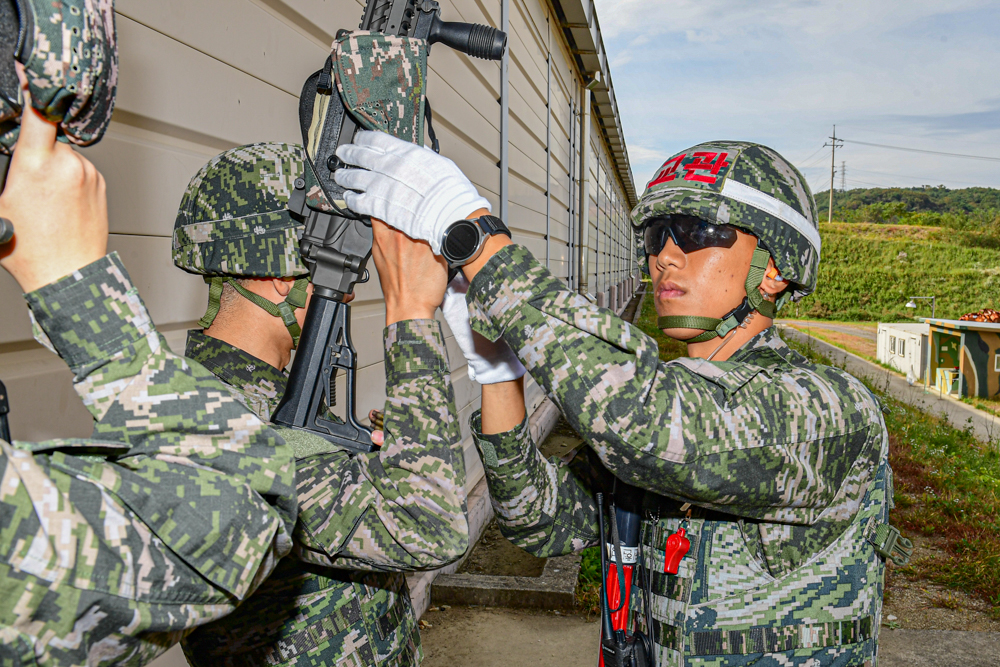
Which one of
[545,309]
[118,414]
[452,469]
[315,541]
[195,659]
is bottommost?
[195,659]

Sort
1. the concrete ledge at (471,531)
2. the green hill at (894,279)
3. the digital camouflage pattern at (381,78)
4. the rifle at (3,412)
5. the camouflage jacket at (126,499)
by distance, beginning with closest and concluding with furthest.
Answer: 1. the camouflage jacket at (126,499)
2. the rifle at (3,412)
3. the digital camouflage pattern at (381,78)
4. the concrete ledge at (471,531)
5. the green hill at (894,279)

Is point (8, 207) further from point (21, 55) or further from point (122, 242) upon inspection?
point (122, 242)

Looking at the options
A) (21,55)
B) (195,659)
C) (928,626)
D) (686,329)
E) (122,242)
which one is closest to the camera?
(21,55)

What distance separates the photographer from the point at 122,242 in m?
1.74

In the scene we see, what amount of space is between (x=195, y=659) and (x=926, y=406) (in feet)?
47.4

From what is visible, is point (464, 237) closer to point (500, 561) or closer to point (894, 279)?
point (500, 561)

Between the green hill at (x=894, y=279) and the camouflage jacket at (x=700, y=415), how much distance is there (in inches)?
1620

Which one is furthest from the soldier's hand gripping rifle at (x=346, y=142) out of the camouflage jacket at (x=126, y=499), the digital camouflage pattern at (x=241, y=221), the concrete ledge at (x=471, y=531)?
the concrete ledge at (x=471, y=531)

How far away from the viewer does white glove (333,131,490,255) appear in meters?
1.46

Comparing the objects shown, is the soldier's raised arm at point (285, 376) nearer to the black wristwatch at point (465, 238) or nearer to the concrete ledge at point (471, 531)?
the black wristwatch at point (465, 238)

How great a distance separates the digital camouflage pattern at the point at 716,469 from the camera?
1.37m

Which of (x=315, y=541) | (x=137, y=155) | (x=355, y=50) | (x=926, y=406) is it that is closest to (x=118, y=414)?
(x=315, y=541)

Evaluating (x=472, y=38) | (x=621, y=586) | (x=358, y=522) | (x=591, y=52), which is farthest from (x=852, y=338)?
(x=358, y=522)

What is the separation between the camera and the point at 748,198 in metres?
1.99
